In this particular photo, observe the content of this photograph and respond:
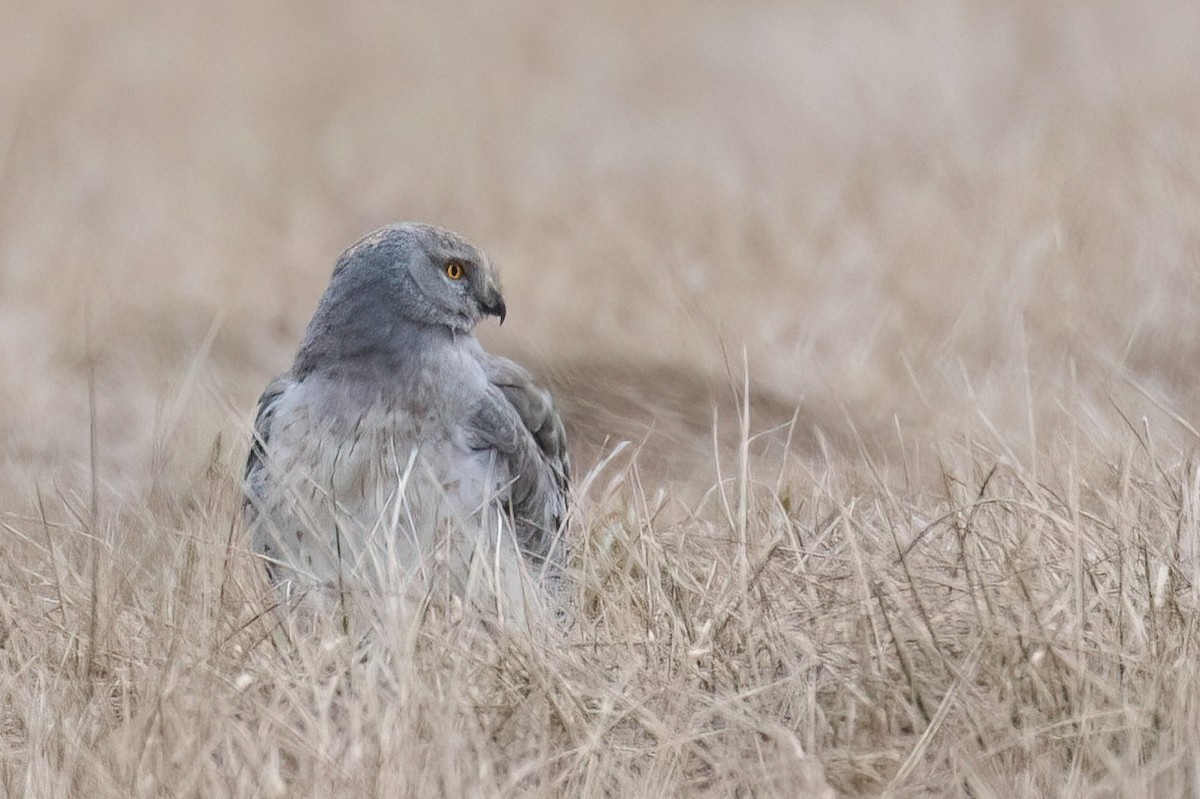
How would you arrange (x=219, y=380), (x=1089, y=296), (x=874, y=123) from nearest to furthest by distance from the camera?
1. (x=219, y=380)
2. (x=1089, y=296)
3. (x=874, y=123)

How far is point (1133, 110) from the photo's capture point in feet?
29.2

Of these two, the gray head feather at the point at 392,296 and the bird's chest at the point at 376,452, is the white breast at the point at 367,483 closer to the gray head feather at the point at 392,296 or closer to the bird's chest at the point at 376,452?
the bird's chest at the point at 376,452

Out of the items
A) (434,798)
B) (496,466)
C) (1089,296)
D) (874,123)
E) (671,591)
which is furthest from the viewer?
(874,123)

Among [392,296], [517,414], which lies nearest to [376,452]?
[392,296]

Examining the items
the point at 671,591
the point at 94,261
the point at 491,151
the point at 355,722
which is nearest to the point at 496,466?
the point at 671,591

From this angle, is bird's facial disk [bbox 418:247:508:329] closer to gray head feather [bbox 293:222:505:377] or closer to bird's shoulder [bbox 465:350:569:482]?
gray head feather [bbox 293:222:505:377]

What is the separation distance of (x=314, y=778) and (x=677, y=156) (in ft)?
24.3

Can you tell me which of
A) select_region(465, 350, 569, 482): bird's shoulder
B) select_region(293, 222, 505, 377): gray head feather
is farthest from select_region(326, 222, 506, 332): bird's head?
select_region(465, 350, 569, 482): bird's shoulder

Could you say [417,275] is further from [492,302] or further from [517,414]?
[517,414]

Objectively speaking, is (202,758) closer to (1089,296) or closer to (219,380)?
(219,380)

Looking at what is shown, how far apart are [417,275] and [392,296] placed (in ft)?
0.28

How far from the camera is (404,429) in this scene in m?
Result: 4.62

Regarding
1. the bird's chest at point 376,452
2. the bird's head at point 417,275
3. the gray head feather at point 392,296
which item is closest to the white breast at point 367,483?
the bird's chest at point 376,452

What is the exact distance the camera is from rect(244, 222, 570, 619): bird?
4438 mm
